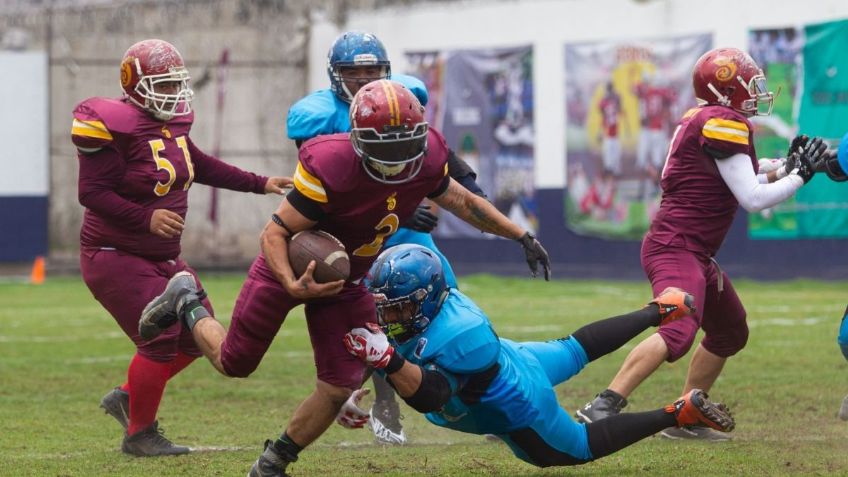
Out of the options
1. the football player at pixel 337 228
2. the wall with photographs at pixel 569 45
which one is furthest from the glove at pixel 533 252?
the wall with photographs at pixel 569 45

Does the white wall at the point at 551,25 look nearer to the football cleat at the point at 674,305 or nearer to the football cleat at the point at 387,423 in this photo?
the football cleat at the point at 387,423

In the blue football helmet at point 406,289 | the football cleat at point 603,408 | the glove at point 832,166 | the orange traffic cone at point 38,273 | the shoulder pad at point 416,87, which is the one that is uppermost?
the shoulder pad at point 416,87

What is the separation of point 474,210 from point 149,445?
1.97m

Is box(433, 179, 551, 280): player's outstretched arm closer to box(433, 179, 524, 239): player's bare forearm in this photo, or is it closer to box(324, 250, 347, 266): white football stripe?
box(433, 179, 524, 239): player's bare forearm

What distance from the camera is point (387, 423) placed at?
6660mm

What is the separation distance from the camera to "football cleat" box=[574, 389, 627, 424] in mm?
5773

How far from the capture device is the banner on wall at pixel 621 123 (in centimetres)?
1630

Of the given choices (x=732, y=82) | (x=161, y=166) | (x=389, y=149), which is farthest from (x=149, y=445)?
(x=732, y=82)

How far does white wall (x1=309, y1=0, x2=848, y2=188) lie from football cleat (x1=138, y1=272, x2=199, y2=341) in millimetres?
11445

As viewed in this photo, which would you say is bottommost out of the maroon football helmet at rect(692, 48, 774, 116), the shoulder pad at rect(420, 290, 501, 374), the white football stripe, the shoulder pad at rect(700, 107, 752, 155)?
the shoulder pad at rect(420, 290, 501, 374)

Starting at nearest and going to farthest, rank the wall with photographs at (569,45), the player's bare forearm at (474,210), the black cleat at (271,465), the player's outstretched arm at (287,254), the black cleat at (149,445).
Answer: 1. the player's outstretched arm at (287,254)
2. the black cleat at (271,465)
3. the player's bare forearm at (474,210)
4. the black cleat at (149,445)
5. the wall with photographs at (569,45)

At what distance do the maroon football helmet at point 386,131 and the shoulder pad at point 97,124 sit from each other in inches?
71.1

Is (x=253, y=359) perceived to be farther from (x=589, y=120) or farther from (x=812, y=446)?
(x=589, y=120)

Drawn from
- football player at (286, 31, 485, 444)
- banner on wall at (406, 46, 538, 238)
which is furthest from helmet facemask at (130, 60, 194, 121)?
banner on wall at (406, 46, 538, 238)
